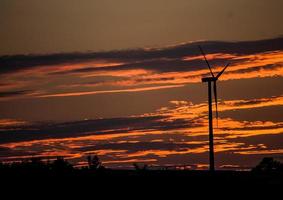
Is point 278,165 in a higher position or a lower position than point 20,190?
higher

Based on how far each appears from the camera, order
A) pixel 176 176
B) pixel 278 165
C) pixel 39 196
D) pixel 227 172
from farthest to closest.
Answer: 1. pixel 278 165
2. pixel 227 172
3. pixel 176 176
4. pixel 39 196

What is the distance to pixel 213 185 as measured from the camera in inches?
4567

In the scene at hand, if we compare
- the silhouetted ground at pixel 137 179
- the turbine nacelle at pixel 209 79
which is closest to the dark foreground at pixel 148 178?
the silhouetted ground at pixel 137 179

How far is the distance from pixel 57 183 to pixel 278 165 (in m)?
77.1

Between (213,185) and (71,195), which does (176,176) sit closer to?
(213,185)

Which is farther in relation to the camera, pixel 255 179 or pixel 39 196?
pixel 255 179

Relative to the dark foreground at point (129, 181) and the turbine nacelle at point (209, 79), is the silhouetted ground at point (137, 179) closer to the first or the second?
the dark foreground at point (129, 181)

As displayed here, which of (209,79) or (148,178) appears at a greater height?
(209,79)

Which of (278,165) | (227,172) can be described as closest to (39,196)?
(227,172)

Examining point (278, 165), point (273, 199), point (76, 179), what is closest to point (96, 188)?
point (76, 179)

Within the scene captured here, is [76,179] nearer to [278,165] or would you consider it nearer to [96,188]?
[96,188]

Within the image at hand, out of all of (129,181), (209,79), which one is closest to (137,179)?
(129,181)

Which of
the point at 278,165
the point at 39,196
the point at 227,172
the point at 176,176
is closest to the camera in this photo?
the point at 39,196

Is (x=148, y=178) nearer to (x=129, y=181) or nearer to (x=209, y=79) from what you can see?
(x=129, y=181)
